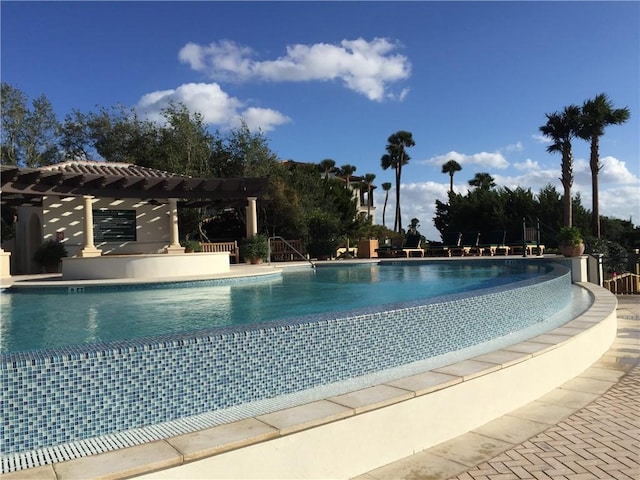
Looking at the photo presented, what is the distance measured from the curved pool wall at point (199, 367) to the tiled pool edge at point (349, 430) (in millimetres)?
581

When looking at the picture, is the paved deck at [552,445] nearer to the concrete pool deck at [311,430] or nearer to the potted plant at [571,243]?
the concrete pool deck at [311,430]

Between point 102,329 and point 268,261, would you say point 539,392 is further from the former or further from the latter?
point 268,261

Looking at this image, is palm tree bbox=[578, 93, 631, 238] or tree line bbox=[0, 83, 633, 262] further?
palm tree bbox=[578, 93, 631, 238]

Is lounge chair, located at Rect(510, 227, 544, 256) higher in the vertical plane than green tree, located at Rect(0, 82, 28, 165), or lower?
lower

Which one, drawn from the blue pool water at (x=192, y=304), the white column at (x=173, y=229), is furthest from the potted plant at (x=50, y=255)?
the blue pool water at (x=192, y=304)

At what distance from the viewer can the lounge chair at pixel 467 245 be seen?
22422 millimetres

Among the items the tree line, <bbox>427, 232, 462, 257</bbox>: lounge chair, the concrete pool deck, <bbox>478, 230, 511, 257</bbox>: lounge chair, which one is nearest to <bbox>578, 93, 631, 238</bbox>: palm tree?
the tree line

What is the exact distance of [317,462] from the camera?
9.39ft

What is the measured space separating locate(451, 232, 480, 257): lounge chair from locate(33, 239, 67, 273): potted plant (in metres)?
16.8

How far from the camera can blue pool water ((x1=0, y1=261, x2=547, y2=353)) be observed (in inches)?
268

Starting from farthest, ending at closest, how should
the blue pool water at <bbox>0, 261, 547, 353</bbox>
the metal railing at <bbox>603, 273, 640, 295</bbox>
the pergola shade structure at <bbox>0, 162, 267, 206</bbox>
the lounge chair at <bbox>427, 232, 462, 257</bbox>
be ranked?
the lounge chair at <bbox>427, 232, 462, 257</bbox> < the pergola shade structure at <bbox>0, 162, 267, 206</bbox> < the metal railing at <bbox>603, 273, 640, 295</bbox> < the blue pool water at <bbox>0, 261, 547, 353</bbox>

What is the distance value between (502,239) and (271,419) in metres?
22.2

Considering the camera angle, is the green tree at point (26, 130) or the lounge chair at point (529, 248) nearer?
the lounge chair at point (529, 248)

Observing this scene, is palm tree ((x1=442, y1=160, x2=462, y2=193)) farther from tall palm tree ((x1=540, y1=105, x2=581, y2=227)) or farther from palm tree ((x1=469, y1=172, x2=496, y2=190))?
tall palm tree ((x1=540, y1=105, x2=581, y2=227))
